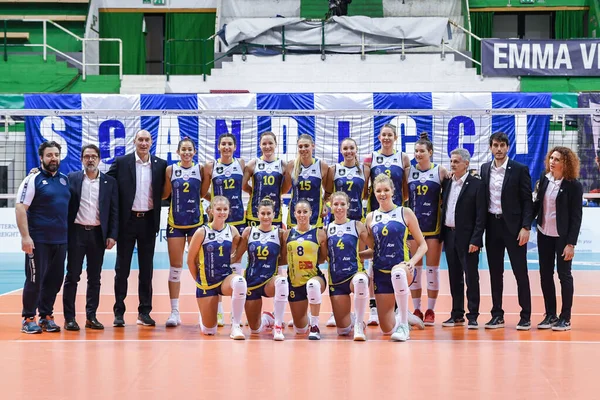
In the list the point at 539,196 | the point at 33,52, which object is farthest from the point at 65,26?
the point at 539,196

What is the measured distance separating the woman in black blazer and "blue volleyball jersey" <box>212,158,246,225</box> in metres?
3.10

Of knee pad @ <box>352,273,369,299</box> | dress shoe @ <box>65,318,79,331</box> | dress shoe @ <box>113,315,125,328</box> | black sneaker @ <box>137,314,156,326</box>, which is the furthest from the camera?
black sneaker @ <box>137,314,156,326</box>

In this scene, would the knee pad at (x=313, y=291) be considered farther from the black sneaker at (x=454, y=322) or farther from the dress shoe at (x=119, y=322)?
the dress shoe at (x=119, y=322)

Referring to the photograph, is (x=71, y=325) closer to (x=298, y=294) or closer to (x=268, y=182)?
(x=298, y=294)

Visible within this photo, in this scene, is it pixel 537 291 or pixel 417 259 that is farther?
pixel 537 291

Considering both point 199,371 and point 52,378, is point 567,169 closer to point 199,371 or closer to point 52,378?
point 199,371

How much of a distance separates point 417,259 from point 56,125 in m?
13.2

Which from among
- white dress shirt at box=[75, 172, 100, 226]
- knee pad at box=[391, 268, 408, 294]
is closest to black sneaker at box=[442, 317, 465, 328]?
knee pad at box=[391, 268, 408, 294]

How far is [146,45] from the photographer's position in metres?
27.3

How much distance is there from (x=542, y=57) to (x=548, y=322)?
1441 cm

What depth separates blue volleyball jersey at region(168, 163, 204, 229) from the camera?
28.9 feet

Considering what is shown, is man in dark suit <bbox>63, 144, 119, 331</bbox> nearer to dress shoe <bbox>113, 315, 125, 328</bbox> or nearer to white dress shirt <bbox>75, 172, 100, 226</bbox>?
white dress shirt <bbox>75, 172, 100, 226</bbox>

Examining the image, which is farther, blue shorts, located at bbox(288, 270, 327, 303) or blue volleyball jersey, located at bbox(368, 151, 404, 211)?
blue volleyball jersey, located at bbox(368, 151, 404, 211)

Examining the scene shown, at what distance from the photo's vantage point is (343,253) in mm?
8023
